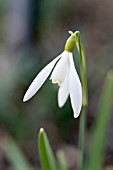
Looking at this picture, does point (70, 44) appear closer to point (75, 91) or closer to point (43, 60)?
point (75, 91)

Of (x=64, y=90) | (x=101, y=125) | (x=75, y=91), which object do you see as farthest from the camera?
(x=101, y=125)

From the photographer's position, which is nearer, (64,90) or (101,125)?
(64,90)

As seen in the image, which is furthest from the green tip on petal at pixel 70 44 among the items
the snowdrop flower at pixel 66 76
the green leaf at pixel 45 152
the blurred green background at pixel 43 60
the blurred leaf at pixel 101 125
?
the blurred green background at pixel 43 60

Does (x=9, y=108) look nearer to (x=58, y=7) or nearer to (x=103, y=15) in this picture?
(x=58, y=7)

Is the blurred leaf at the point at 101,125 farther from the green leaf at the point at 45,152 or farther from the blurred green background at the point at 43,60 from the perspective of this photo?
the blurred green background at the point at 43,60

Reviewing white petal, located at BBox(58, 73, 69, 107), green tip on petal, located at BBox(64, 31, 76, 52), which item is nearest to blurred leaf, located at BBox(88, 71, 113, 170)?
white petal, located at BBox(58, 73, 69, 107)

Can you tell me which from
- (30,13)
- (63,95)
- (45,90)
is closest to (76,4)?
(30,13)

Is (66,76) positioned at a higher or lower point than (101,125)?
higher

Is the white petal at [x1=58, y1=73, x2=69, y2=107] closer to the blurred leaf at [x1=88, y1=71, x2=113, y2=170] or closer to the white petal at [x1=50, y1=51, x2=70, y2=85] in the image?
the white petal at [x1=50, y1=51, x2=70, y2=85]

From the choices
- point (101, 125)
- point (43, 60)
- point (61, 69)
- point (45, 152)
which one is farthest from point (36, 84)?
point (43, 60)
